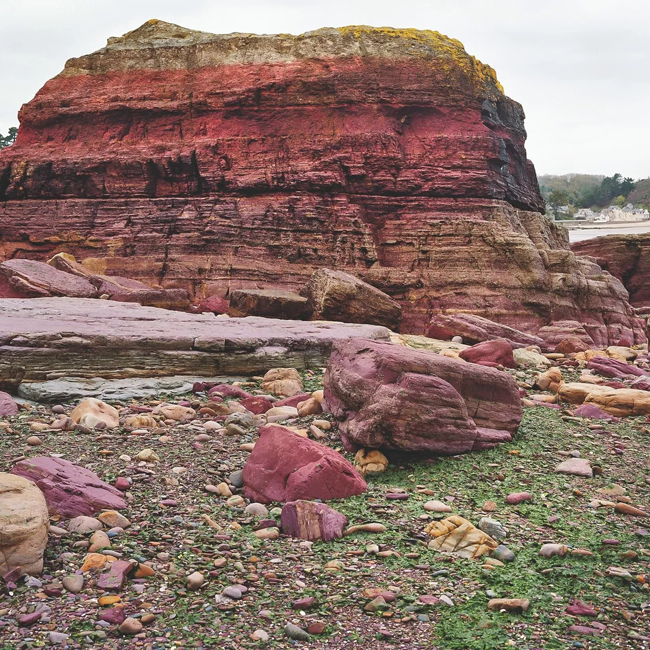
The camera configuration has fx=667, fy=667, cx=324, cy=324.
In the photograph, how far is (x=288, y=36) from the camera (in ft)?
61.9

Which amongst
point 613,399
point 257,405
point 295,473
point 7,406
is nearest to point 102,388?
point 7,406

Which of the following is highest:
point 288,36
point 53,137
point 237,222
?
point 288,36

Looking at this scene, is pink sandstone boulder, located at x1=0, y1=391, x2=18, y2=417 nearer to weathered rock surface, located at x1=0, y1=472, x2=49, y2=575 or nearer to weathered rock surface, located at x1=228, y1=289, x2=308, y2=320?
weathered rock surface, located at x1=0, y1=472, x2=49, y2=575

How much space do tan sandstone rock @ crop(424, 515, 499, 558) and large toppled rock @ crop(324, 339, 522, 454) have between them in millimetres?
1228

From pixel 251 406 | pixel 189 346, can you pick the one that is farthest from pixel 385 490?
pixel 189 346

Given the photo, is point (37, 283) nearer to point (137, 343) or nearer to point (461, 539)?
point (137, 343)

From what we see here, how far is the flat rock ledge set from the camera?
7.39 meters

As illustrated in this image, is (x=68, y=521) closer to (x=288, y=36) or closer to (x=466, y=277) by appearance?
(x=466, y=277)

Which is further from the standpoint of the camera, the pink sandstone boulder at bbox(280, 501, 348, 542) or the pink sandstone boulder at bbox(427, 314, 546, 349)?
the pink sandstone boulder at bbox(427, 314, 546, 349)

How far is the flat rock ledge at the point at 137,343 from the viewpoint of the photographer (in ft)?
24.2

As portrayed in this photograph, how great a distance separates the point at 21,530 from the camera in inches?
119

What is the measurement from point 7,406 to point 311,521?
382cm

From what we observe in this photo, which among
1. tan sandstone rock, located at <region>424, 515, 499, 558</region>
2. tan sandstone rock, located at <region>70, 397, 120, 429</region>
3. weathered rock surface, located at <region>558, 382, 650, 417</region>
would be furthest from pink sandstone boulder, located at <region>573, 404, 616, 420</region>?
tan sandstone rock, located at <region>70, 397, 120, 429</region>

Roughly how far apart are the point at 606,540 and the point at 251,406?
399cm
